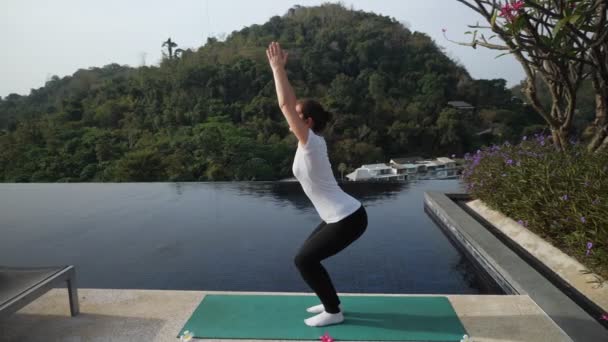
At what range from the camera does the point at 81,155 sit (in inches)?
733

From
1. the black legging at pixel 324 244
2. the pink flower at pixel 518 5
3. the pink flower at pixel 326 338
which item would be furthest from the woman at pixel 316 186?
the pink flower at pixel 518 5

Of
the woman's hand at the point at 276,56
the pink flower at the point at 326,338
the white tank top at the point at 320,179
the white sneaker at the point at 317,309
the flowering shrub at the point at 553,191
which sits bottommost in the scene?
the pink flower at the point at 326,338

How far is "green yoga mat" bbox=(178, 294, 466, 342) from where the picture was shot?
204 cm

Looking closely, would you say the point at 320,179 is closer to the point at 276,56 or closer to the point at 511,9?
the point at 276,56

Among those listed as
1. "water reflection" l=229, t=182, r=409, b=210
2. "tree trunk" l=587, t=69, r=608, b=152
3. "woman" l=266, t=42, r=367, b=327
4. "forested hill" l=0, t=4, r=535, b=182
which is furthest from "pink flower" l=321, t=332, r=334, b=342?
"forested hill" l=0, t=4, r=535, b=182

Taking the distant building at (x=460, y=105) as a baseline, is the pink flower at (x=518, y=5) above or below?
below

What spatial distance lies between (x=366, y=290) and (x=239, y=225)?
2.19 m

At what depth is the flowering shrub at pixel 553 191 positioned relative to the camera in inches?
111

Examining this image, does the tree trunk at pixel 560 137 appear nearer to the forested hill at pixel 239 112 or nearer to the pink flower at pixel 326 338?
the pink flower at pixel 326 338

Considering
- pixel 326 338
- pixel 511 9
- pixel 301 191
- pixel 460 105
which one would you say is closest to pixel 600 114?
pixel 511 9

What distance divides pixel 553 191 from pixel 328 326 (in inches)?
92.8

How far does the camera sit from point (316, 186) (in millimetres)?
1937

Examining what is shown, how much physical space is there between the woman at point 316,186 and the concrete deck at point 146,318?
0.48m

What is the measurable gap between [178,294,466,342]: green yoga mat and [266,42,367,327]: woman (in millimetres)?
207
